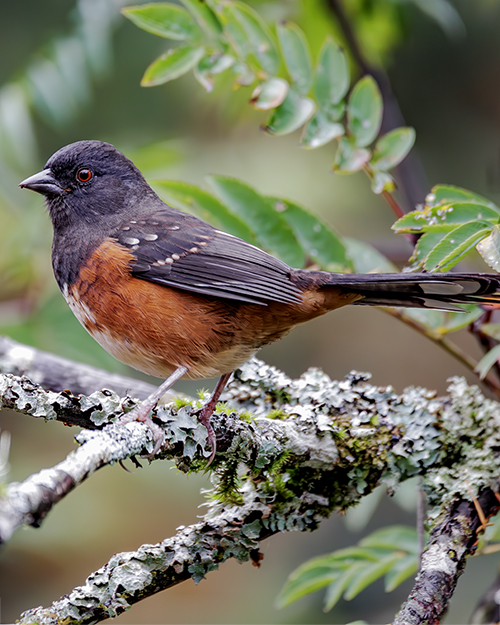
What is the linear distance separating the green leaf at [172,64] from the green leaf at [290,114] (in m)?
0.39

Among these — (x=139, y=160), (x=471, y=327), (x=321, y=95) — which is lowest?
(x=471, y=327)

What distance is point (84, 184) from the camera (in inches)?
115

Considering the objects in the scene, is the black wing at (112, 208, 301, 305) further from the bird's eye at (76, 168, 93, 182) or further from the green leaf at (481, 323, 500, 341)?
the green leaf at (481, 323, 500, 341)

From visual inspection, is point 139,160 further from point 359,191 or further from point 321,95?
point 359,191

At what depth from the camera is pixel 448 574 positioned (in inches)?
72.2

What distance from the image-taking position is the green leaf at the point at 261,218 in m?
2.63

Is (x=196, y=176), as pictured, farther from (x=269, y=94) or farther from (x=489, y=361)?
(x=489, y=361)

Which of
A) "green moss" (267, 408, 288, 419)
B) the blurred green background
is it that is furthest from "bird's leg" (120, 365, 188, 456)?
the blurred green background

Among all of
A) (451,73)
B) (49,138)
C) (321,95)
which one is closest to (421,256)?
(321,95)

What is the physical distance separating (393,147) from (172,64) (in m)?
0.95

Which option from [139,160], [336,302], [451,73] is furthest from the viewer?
[451,73]

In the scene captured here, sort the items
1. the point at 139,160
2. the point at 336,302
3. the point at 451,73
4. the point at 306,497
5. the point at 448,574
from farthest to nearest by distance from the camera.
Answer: the point at 451,73 → the point at 139,160 → the point at 336,302 → the point at 306,497 → the point at 448,574

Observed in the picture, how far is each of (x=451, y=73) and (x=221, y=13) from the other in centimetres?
286

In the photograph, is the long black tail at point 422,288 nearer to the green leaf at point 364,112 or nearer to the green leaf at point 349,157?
the green leaf at point 349,157
